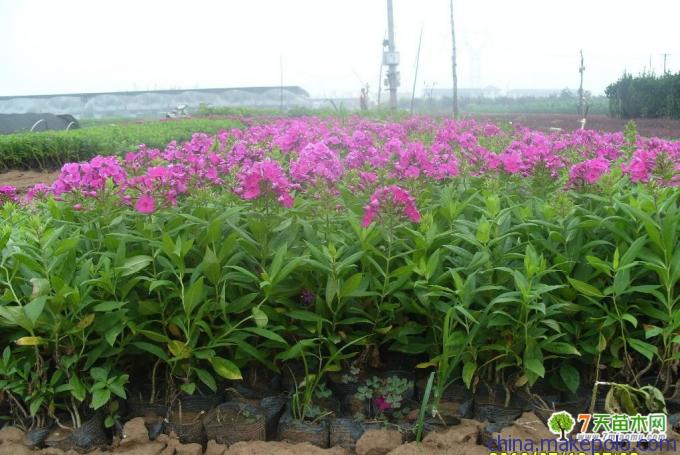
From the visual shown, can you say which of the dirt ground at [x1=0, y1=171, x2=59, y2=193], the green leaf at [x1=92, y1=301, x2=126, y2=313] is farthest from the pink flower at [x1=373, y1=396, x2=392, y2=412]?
the dirt ground at [x1=0, y1=171, x2=59, y2=193]

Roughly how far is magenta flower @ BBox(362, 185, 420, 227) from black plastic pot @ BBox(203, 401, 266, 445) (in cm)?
79

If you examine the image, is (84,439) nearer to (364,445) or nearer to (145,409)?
(145,409)

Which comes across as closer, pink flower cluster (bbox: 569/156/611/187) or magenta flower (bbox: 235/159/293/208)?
magenta flower (bbox: 235/159/293/208)

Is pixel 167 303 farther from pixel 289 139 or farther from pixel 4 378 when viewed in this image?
pixel 289 139

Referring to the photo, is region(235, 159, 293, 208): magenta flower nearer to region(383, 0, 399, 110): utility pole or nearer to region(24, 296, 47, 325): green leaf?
region(24, 296, 47, 325): green leaf

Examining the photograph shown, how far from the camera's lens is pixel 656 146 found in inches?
170

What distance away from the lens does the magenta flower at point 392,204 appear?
2.39m

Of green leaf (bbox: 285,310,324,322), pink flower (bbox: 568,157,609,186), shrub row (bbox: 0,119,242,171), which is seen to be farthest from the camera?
shrub row (bbox: 0,119,242,171)

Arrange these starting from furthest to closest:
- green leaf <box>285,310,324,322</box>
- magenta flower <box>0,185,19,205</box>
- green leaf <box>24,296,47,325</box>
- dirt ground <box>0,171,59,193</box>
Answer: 1. dirt ground <box>0,171,59,193</box>
2. magenta flower <box>0,185,19,205</box>
3. green leaf <box>285,310,324,322</box>
4. green leaf <box>24,296,47,325</box>

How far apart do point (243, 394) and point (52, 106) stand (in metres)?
30.2

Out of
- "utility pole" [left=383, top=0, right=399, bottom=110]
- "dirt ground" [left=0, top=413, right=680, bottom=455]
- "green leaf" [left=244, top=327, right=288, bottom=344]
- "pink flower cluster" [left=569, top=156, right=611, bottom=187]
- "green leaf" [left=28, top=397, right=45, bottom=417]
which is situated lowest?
"dirt ground" [left=0, top=413, right=680, bottom=455]

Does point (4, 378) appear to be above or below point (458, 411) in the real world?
above

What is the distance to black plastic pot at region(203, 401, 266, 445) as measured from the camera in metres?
2.37

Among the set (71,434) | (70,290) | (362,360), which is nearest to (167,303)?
(70,290)
